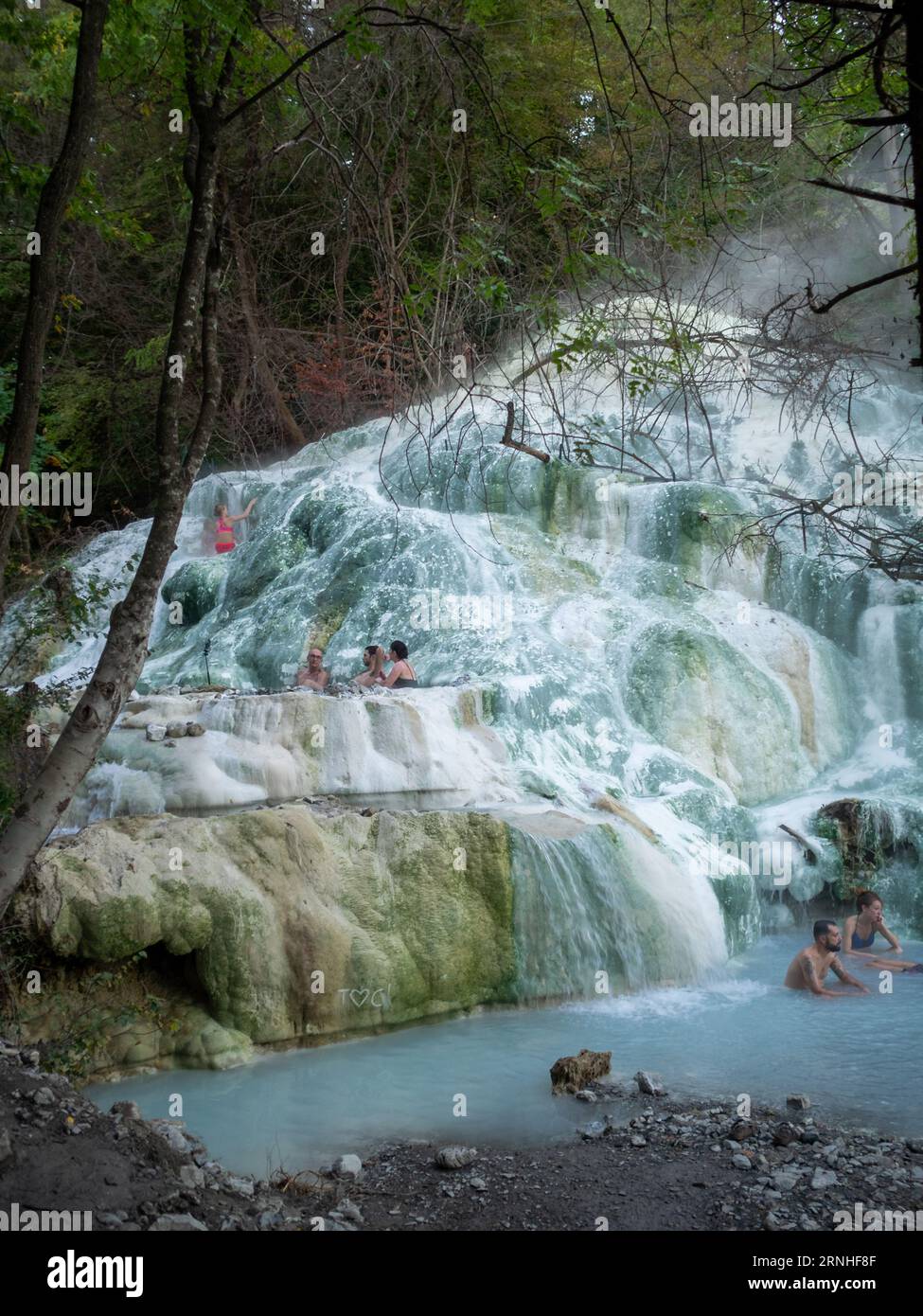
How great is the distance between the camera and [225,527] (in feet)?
49.1

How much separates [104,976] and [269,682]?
6098mm

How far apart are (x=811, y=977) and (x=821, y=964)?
0.12m

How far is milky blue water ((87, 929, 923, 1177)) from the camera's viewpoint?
546 cm

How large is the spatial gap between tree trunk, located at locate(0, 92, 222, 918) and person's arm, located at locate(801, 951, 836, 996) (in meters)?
5.37

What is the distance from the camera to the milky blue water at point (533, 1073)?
5461 mm

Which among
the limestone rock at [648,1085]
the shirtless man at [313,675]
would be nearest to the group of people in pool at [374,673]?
the shirtless man at [313,675]

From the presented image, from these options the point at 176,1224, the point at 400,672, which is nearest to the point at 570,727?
the point at 400,672

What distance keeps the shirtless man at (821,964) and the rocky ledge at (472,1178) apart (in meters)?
2.70

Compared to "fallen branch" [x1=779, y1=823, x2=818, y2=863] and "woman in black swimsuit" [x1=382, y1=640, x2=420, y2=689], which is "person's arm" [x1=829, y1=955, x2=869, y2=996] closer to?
"fallen branch" [x1=779, y1=823, x2=818, y2=863]

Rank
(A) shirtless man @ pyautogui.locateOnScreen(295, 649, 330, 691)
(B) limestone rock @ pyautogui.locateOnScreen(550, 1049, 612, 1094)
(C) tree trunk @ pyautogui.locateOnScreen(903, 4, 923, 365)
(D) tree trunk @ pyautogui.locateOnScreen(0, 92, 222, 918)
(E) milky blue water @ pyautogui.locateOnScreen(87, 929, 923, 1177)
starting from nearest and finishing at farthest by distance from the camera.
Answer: (C) tree trunk @ pyautogui.locateOnScreen(903, 4, 923, 365) → (D) tree trunk @ pyautogui.locateOnScreen(0, 92, 222, 918) → (E) milky blue water @ pyautogui.locateOnScreen(87, 929, 923, 1177) → (B) limestone rock @ pyautogui.locateOnScreen(550, 1049, 612, 1094) → (A) shirtless man @ pyautogui.locateOnScreen(295, 649, 330, 691)

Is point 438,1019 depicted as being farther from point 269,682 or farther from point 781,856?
point 269,682

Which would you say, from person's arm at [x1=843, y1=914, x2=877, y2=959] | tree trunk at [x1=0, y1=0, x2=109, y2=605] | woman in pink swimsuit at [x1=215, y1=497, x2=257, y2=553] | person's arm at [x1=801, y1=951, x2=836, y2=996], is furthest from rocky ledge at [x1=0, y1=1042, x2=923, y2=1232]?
woman in pink swimsuit at [x1=215, y1=497, x2=257, y2=553]

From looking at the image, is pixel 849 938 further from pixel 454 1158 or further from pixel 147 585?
pixel 147 585
